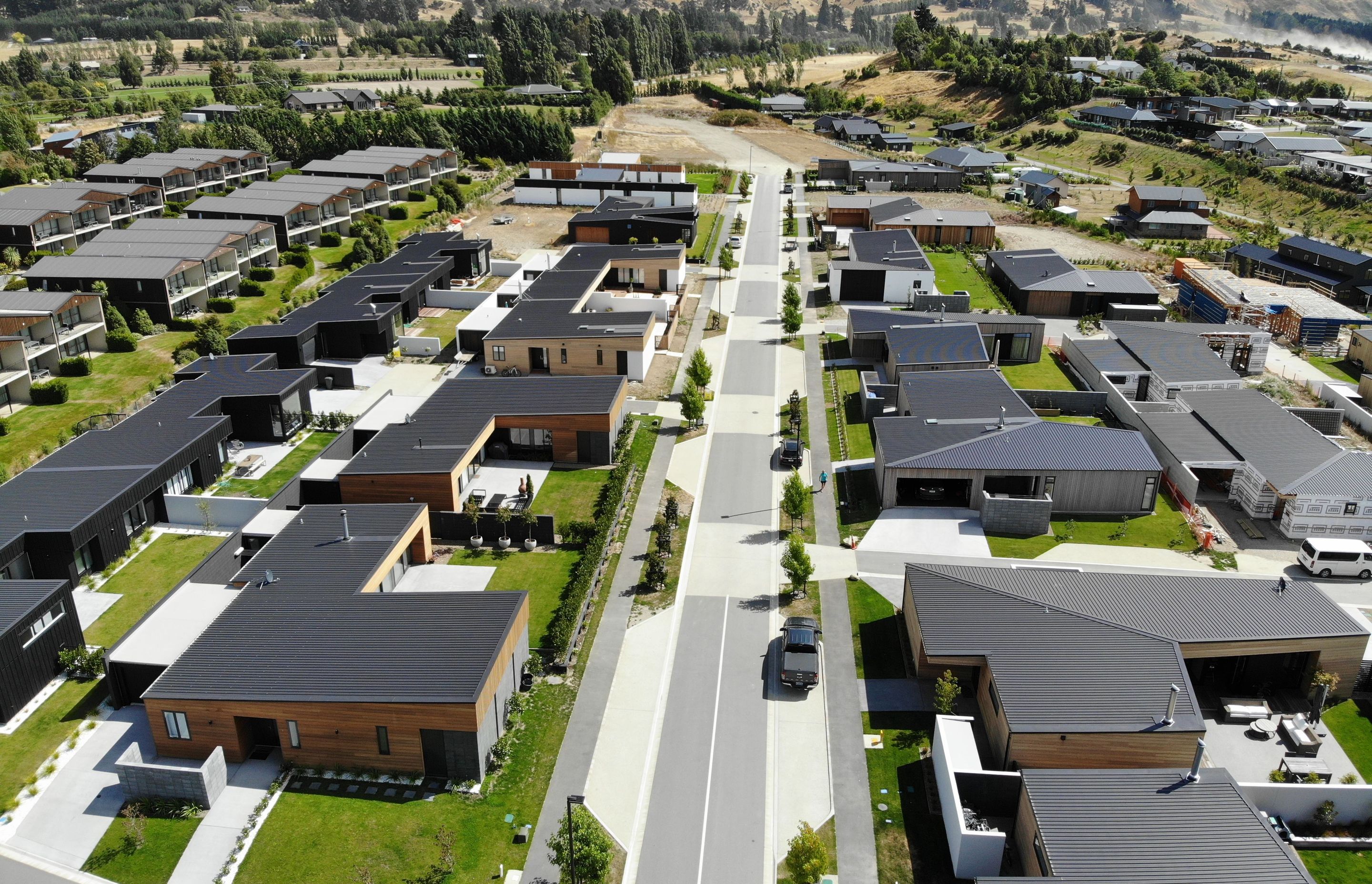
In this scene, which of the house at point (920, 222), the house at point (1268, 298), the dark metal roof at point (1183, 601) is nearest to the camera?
the dark metal roof at point (1183, 601)

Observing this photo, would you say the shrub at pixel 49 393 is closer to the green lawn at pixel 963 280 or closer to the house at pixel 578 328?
the house at pixel 578 328

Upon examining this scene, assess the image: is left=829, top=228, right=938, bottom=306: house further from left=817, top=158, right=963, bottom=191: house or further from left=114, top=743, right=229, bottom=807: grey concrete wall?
left=114, top=743, right=229, bottom=807: grey concrete wall

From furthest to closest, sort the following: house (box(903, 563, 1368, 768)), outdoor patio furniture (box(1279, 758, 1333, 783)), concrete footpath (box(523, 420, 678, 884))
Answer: outdoor patio furniture (box(1279, 758, 1333, 783)) < house (box(903, 563, 1368, 768)) < concrete footpath (box(523, 420, 678, 884))

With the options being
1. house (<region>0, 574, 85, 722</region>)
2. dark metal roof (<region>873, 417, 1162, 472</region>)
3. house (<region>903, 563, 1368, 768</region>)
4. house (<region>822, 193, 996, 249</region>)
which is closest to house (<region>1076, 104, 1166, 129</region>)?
house (<region>822, 193, 996, 249</region>)

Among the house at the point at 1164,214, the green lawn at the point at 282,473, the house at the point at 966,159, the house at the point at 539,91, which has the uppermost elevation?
the house at the point at 539,91

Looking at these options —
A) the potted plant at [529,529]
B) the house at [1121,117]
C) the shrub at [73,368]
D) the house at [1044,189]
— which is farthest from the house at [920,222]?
the shrub at [73,368]

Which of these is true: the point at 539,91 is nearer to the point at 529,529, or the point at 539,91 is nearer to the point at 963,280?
the point at 963,280

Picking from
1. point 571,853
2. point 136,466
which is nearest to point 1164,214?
point 136,466
